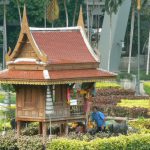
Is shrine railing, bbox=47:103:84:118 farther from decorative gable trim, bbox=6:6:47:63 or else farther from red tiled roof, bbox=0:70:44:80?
decorative gable trim, bbox=6:6:47:63

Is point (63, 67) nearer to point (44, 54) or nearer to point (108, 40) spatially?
point (44, 54)

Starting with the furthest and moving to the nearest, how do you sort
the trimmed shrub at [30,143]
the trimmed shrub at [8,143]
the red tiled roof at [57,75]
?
the red tiled roof at [57,75] → the trimmed shrub at [8,143] → the trimmed shrub at [30,143]

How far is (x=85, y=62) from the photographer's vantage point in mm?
34656

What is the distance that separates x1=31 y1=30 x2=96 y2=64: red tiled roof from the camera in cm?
3431

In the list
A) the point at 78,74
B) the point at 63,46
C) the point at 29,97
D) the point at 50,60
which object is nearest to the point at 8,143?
the point at 29,97

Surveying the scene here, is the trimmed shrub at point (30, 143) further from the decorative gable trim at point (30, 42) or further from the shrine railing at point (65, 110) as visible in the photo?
the decorative gable trim at point (30, 42)

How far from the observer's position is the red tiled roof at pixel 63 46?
113 feet

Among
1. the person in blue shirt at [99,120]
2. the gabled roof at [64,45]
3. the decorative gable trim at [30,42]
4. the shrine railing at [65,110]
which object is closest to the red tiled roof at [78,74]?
the gabled roof at [64,45]

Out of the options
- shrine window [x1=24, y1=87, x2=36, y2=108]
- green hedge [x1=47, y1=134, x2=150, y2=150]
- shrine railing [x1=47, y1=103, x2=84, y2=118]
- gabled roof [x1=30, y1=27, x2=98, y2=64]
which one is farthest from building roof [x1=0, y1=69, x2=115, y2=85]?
green hedge [x1=47, y1=134, x2=150, y2=150]

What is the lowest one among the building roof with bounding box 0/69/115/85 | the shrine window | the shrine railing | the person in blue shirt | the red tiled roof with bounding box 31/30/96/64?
the person in blue shirt

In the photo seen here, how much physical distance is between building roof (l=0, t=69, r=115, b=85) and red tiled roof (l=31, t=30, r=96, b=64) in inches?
17.8

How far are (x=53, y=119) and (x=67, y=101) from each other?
1142mm

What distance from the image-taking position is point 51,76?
3316cm

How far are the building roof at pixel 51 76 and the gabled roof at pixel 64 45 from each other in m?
0.43
